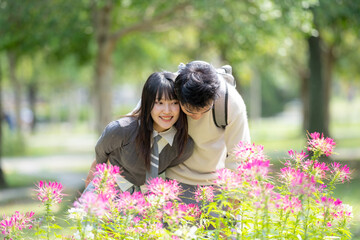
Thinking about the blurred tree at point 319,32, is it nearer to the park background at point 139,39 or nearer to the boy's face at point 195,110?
the park background at point 139,39

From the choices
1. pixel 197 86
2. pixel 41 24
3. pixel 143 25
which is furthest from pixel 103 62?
pixel 197 86

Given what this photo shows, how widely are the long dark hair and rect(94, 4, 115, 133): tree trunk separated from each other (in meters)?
8.31

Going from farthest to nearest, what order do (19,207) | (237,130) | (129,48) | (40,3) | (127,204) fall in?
(129,48) < (40,3) < (19,207) < (237,130) < (127,204)

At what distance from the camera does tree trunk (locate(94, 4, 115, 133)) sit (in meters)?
11.7

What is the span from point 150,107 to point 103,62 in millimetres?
8943

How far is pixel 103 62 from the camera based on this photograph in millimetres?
12062

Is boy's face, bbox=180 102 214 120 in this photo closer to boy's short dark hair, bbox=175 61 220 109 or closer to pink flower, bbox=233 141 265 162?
boy's short dark hair, bbox=175 61 220 109

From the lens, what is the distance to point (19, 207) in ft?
28.4

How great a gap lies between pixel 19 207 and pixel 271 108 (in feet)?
140

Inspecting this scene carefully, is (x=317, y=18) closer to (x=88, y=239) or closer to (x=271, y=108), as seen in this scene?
(x=88, y=239)

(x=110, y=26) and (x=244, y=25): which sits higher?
(x=110, y=26)

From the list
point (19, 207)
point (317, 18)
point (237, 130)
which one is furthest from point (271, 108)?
point (237, 130)

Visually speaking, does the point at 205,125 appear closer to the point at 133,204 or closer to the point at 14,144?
the point at 133,204

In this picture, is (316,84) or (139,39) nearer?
(316,84)
